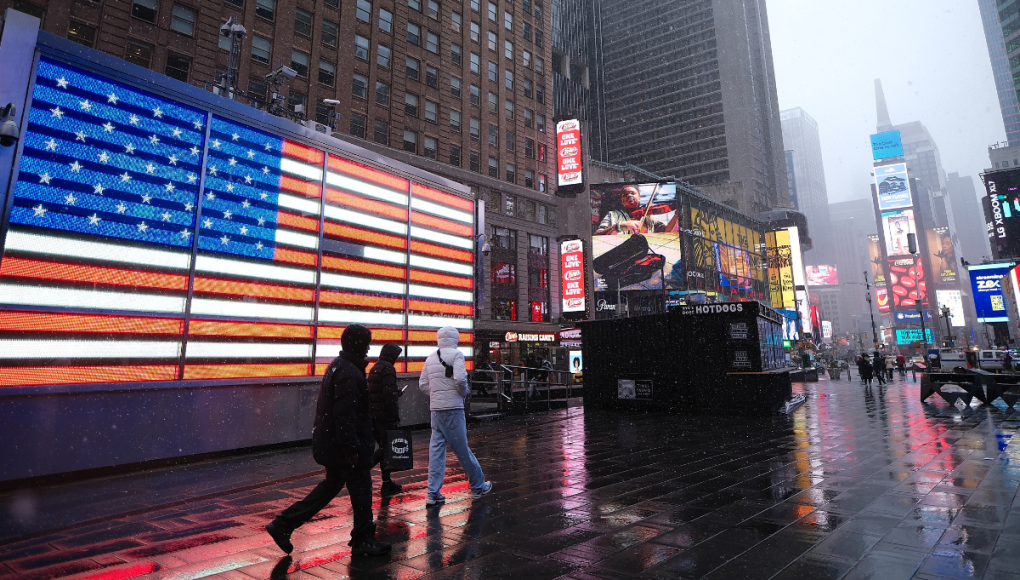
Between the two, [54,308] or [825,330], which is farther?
[825,330]

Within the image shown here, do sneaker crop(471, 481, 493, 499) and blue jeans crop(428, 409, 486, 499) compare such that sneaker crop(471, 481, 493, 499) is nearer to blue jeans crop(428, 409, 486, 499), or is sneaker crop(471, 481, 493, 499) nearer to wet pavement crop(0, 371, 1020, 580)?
blue jeans crop(428, 409, 486, 499)

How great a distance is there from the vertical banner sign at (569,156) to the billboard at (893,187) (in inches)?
5886

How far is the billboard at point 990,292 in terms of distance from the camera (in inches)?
2394

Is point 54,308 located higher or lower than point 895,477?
higher

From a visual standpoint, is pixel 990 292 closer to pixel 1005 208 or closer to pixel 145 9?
pixel 1005 208

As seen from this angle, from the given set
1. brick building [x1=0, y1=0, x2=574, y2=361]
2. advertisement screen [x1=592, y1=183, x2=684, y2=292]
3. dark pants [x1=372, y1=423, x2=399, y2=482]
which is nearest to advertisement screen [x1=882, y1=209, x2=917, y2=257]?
advertisement screen [x1=592, y1=183, x2=684, y2=292]

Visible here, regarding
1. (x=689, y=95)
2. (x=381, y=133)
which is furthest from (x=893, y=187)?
(x=381, y=133)

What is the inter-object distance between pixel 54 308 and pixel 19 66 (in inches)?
129

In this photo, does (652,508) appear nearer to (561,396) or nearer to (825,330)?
(561,396)

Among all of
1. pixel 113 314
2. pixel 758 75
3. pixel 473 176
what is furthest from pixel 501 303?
pixel 758 75

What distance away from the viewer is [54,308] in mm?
7062

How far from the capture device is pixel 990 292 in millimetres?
61000

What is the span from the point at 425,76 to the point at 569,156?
13129mm

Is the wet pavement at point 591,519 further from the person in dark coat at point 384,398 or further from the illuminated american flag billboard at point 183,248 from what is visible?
the illuminated american flag billboard at point 183,248
